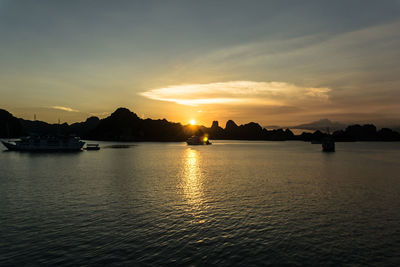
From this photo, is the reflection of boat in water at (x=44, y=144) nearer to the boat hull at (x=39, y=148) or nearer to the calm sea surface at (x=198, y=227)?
the boat hull at (x=39, y=148)

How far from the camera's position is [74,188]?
40.8 m

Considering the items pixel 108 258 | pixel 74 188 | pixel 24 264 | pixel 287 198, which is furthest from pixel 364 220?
pixel 74 188

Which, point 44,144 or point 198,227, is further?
point 44,144

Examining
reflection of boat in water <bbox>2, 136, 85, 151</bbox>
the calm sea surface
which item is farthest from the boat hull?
the calm sea surface

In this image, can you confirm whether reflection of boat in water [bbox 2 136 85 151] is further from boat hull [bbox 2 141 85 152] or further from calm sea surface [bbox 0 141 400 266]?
calm sea surface [bbox 0 141 400 266]

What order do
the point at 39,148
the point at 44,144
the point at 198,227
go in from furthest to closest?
the point at 44,144 < the point at 39,148 < the point at 198,227

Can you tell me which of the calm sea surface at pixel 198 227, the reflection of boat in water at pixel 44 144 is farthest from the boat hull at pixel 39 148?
the calm sea surface at pixel 198 227

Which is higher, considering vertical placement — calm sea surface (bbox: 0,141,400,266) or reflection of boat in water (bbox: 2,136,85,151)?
reflection of boat in water (bbox: 2,136,85,151)

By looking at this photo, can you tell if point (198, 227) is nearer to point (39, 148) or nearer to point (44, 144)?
point (44, 144)

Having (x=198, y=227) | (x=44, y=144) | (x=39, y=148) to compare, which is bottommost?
(x=198, y=227)

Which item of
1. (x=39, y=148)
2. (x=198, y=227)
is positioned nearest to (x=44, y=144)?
(x=39, y=148)

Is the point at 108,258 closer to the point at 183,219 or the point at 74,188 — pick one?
the point at 183,219

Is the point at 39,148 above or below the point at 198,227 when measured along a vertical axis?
above

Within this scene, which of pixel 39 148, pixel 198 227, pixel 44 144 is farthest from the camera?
pixel 44 144
